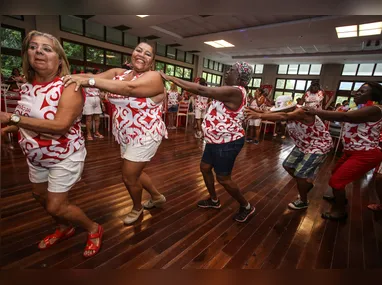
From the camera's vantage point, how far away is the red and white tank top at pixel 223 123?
1912 millimetres

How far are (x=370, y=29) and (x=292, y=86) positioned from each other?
941 cm

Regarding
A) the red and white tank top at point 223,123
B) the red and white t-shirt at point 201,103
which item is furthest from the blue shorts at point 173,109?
the red and white tank top at point 223,123

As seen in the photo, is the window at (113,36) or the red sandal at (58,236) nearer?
the red sandal at (58,236)

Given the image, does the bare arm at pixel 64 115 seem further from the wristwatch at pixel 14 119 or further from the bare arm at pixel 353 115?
the bare arm at pixel 353 115

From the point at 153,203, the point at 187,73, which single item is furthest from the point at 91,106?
the point at 187,73

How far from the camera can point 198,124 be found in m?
6.64

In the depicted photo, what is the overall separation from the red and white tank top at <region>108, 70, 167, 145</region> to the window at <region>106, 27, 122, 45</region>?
31.5 ft

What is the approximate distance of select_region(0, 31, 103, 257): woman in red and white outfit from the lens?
114 centimetres

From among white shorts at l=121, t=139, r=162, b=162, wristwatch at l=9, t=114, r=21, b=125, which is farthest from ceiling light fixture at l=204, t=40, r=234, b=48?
wristwatch at l=9, t=114, r=21, b=125

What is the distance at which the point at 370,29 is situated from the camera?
250 inches

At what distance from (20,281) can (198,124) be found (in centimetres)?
625

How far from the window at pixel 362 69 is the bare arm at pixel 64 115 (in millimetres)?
16207

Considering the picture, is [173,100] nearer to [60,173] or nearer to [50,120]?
[60,173]
